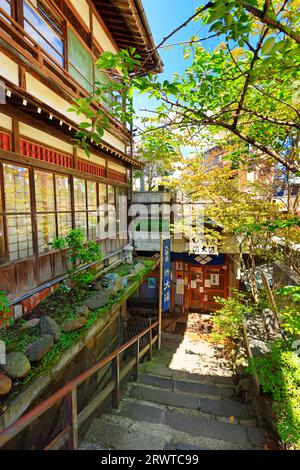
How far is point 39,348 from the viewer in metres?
3.51

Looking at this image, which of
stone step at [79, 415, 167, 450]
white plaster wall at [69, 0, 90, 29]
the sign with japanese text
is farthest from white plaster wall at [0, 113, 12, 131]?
the sign with japanese text

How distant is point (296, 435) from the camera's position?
3412 mm

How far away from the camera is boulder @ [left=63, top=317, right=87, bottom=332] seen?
168 inches

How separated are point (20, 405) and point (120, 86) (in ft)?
12.9

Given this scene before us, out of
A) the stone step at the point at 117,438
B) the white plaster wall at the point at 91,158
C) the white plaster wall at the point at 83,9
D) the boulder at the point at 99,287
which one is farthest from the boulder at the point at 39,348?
the white plaster wall at the point at 83,9

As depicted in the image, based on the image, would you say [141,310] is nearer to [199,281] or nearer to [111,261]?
[199,281]

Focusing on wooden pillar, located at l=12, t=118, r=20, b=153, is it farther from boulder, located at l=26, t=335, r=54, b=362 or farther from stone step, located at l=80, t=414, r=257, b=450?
stone step, located at l=80, t=414, r=257, b=450

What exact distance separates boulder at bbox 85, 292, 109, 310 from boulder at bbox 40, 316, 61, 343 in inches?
43.2

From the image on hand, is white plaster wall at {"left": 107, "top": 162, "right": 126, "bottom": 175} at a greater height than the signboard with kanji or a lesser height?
greater

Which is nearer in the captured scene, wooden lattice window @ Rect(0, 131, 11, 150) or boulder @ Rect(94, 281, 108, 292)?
wooden lattice window @ Rect(0, 131, 11, 150)

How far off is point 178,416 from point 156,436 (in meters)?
1.00

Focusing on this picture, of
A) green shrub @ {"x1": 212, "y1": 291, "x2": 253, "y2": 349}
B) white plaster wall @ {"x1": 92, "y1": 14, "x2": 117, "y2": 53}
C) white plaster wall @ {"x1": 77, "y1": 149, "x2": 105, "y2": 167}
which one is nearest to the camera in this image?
white plaster wall @ {"x1": 77, "y1": 149, "x2": 105, "y2": 167}

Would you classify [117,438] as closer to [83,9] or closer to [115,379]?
[115,379]
